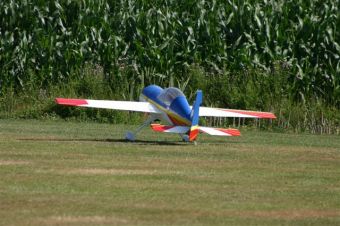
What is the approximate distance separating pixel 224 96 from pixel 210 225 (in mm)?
16233

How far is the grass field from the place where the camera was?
1223 centimetres

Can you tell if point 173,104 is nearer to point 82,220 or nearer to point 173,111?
point 173,111

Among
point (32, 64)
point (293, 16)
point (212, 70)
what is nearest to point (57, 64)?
point (32, 64)

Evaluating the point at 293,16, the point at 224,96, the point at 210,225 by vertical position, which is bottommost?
the point at 210,225

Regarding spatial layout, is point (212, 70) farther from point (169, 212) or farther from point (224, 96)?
point (169, 212)

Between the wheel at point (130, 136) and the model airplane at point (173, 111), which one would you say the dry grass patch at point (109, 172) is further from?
the wheel at point (130, 136)

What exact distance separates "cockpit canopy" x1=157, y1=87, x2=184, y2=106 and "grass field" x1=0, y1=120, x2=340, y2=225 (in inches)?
31.1

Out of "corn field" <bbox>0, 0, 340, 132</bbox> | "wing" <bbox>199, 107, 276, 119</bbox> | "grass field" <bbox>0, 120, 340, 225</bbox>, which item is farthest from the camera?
"corn field" <bbox>0, 0, 340, 132</bbox>

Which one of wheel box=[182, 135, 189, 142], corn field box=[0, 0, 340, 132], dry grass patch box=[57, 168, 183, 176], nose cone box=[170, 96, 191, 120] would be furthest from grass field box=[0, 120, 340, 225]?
corn field box=[0, 0, 340, 132]

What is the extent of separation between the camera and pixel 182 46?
29.2m

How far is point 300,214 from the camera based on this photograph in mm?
12609

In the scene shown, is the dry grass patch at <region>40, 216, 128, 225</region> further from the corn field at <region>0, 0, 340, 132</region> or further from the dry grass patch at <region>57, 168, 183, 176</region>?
the corn field at <region>0, 0, 340, 132</region>

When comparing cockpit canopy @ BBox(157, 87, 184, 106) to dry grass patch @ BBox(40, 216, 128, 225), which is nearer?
dry grass patch @ BBox(40, 216, 128, 225)

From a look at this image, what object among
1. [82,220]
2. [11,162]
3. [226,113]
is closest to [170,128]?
[226,113]
